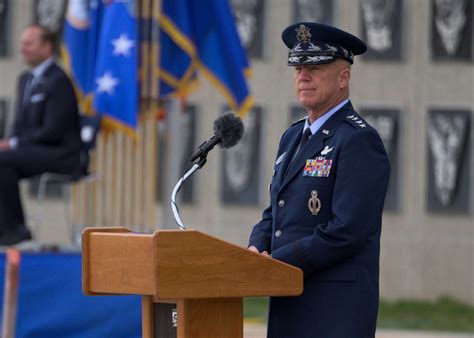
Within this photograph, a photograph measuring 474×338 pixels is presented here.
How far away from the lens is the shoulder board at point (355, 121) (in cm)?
484

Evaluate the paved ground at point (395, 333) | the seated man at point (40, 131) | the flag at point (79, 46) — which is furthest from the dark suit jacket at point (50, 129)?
the paved ground at point (395, 333)

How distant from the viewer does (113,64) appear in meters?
10.3

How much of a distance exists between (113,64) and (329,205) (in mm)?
5622

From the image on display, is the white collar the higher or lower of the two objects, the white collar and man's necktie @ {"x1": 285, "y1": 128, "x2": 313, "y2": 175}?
the higher

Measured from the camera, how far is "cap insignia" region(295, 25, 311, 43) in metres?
4.95

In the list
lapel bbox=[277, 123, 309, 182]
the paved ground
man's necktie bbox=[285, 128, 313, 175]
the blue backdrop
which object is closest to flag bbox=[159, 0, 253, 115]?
the paved ground

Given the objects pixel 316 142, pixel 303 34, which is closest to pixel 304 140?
pixel 316 142

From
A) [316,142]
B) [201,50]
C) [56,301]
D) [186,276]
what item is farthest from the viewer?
[201,50]

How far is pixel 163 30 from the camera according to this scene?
10.5m

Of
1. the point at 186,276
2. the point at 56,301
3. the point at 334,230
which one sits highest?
the point at 334,230

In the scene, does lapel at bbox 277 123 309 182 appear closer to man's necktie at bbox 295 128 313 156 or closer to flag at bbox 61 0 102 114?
man's necktie at bbox 295 128 313 156

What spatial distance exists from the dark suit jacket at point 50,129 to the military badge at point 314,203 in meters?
5.49

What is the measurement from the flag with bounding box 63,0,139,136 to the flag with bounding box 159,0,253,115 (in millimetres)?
302

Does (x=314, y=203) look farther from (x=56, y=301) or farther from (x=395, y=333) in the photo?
(x=395, y=333)
